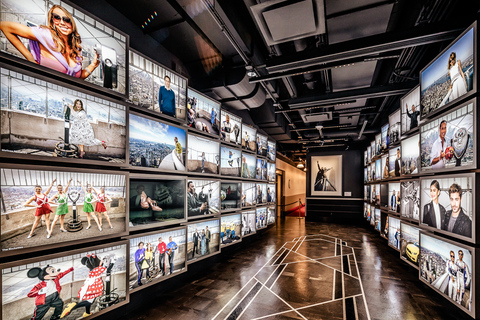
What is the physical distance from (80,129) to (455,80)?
4.37 metres

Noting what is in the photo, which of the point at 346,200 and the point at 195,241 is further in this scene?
the point at 346,200

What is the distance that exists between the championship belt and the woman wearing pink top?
4.26 m

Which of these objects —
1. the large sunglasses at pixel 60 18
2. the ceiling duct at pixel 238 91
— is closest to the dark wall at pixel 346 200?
the ceiling duct at pixel 238 91

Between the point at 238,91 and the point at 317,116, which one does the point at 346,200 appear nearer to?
the point at 317,116

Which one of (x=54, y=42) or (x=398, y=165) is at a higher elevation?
(x=54, y=42)

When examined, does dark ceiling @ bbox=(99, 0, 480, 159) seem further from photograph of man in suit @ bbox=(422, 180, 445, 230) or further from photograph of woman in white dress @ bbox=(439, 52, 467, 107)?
photograph of man in suit @ bbox=(422, 180, 445, 230)

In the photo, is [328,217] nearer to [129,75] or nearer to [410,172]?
[410,172]

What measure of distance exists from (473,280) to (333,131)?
8067 mm

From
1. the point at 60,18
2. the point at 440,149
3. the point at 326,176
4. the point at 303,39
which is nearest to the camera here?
the point at 60,18

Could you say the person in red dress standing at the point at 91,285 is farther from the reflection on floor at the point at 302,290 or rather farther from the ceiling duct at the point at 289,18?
the ceiling duct at the point at 289,18

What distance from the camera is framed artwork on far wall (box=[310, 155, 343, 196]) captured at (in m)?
11.7

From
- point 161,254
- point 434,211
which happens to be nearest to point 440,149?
point 434,211

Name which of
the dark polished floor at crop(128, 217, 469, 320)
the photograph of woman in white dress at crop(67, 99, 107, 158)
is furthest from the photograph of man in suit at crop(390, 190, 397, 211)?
the photograph of woman in white dress at crop(67, 99, 107, 158)

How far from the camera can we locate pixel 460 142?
8.89ft
